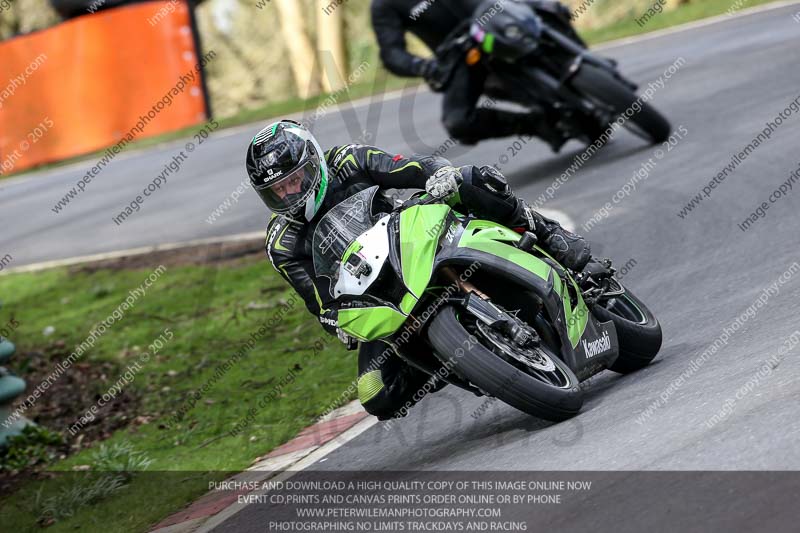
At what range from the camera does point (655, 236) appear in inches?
355

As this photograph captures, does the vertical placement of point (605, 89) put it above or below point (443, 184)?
below

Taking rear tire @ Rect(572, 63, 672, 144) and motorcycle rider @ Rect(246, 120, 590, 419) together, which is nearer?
motorcycle rider @ Rect(246, 120, 590, 419)

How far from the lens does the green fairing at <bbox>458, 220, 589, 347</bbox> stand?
218 inches

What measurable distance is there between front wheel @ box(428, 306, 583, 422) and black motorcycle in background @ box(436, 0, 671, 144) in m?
5.72

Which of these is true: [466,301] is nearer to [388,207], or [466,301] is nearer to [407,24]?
[388,207]

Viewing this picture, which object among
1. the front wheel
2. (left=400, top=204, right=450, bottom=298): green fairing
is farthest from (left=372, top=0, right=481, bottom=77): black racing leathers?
the front wheel

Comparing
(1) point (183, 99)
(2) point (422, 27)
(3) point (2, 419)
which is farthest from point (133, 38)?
(3) point (2, 419)

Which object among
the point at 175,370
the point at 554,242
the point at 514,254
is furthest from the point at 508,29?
the point at 514,254

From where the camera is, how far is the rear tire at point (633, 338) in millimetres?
6035

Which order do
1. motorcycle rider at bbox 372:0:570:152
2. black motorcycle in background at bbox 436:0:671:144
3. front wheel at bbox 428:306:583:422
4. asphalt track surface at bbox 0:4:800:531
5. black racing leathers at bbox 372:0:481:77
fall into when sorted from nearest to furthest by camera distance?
asphalt track surface at bbox 0:4:800:531, front wheel at bbox 428:306:583:422, black motorcycle in background at bbox 436:0:671:144, motorcycle rider at bbox 372:0:570:152, black racing leathers at bbox 372:0:481:77

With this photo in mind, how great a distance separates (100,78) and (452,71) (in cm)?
1196

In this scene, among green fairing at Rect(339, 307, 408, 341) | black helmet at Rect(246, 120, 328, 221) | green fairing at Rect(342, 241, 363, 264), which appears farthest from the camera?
black helmet at Rect(246, 120, 328, 221)

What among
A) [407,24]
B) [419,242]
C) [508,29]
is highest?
[419,242]

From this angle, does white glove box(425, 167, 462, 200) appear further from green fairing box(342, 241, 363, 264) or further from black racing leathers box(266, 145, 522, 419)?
green fairing box(342, 241, 363, 264)
